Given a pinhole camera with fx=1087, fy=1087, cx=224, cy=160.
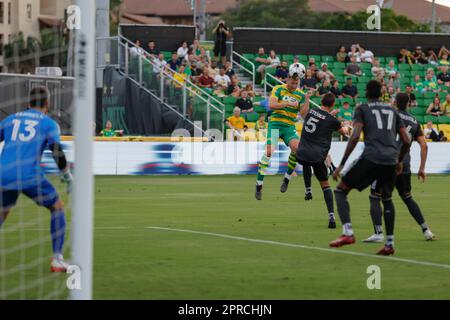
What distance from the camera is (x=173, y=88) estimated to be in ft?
117

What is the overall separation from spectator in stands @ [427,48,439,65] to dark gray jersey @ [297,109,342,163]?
2870 cm

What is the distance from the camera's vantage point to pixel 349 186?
43.2 feet

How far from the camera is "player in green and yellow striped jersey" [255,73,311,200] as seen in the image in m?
20.8

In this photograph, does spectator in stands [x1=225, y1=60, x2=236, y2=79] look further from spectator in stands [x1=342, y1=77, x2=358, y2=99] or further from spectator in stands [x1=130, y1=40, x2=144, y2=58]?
spectator in stands [x1=342, y1=77, x2=358, y2=99]

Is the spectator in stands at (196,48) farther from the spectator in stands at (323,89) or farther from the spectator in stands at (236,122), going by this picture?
the spectator in stands at (236,122)

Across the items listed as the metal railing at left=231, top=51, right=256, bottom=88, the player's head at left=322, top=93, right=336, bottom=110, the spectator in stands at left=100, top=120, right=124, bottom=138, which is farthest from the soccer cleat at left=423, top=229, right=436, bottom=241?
the metal railing at left=231, top=51, right=256, bottom=88

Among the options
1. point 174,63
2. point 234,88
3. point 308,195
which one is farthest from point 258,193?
point 174,63

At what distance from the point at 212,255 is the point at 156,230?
3114mm

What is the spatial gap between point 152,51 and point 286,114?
62.8 ft

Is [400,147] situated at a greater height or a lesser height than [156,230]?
greater

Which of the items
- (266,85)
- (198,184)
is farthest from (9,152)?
(266,85)

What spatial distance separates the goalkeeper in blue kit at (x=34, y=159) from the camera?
11.3m

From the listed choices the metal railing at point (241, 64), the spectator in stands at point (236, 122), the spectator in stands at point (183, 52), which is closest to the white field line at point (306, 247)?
the spectator in stands at point (236, 122)
